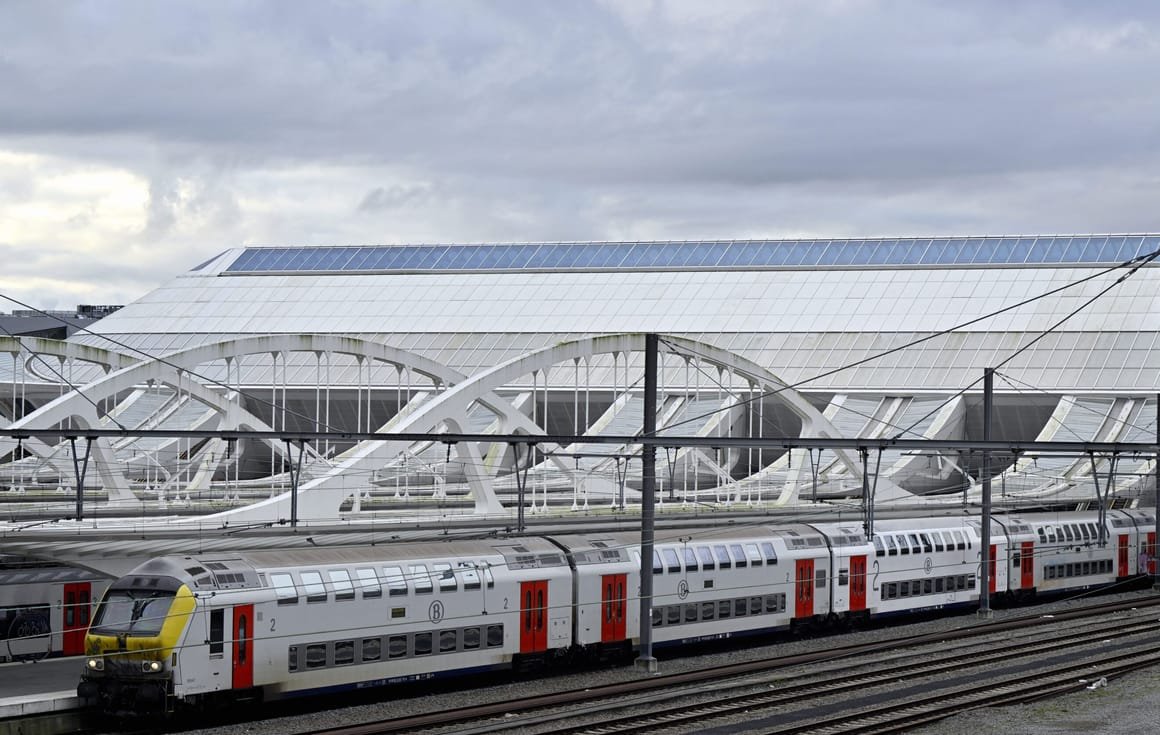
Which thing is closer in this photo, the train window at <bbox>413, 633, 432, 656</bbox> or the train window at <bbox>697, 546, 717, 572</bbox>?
the train window at <bbox>413, 633, 432, 656</bbox>

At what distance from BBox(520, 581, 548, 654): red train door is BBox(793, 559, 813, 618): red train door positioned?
34.0 ft

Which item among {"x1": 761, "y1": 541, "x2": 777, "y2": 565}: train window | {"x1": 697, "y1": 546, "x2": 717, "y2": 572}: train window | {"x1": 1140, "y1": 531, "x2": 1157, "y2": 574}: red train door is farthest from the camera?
{"x1": 1140, "y1": 531, "x2": 1157, "y2": 574}: red train door

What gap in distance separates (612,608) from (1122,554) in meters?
30.9

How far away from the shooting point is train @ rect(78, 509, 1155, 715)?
29.8m

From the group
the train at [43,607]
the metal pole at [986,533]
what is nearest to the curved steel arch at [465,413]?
the train at [43,607]

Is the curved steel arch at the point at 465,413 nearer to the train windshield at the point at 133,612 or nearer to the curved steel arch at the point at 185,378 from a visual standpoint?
the curved steel arch at the point at 185,378

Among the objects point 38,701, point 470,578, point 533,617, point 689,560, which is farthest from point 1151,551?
point 38,701

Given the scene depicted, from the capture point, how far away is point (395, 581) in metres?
33.8

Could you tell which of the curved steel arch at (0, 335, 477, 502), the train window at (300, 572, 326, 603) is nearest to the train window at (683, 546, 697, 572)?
the train window at (300, 572, 326, 603)

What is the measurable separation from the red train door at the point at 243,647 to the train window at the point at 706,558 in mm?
14467

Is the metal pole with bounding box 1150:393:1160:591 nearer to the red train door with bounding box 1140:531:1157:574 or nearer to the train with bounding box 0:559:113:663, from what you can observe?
the red train door with bounding box 1140:531:1157:574

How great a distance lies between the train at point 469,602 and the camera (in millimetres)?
29797

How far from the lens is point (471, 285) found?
105875 mm

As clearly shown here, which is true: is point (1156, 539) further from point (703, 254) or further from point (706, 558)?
point (703, 254)
